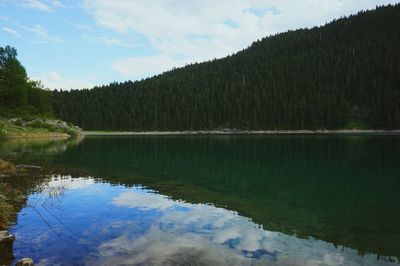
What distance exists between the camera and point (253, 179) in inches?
1452

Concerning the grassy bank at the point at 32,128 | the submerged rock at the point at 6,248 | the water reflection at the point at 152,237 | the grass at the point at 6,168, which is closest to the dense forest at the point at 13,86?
the grassy bank at the point at 32,128

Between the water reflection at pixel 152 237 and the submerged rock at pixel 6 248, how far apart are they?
0.39 metres

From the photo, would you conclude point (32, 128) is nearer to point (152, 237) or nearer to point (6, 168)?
point (6, 168)

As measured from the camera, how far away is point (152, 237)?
1738cm

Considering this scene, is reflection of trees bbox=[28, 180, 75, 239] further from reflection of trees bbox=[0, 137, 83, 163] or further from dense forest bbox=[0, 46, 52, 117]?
dense forest bbox=[0, 46, 52, 117]

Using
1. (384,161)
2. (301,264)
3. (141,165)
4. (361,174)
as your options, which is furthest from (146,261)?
(384,161)

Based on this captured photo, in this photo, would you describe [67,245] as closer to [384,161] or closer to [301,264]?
[301,264]

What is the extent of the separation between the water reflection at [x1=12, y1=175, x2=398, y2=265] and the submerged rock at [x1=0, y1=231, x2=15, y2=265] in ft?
1.27

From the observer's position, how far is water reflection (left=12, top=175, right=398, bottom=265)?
14.5m

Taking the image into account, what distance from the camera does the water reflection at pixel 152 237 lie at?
14.5m

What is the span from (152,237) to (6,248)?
6.17m

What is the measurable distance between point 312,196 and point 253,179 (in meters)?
9.31

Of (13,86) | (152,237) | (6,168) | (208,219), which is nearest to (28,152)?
(6,168)

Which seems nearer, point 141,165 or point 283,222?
point 283,222
